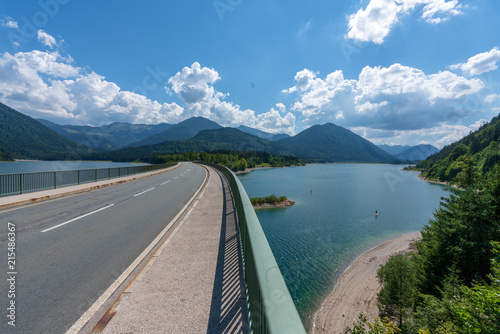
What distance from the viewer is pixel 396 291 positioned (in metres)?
18.4

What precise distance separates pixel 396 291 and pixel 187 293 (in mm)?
20854

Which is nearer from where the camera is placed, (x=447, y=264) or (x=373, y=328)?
(x=373, y=328)

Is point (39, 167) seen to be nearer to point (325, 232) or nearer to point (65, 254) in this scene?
point (325, 232)

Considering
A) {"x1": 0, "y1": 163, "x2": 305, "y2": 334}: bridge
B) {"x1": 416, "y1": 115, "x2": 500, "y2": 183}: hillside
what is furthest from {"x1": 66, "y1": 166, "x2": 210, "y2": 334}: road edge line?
{"x1": 416, "y1": 115, "x2": 500, "y2": 183}: hillside

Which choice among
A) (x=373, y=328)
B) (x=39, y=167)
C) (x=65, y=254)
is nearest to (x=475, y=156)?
(x=373, y=328)

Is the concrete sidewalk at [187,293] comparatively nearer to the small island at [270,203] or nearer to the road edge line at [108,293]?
the road edge line at [108,293]

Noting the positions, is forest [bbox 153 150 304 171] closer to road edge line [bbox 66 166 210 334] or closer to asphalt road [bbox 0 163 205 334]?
asphalt road [bbox 0 163 205 334]

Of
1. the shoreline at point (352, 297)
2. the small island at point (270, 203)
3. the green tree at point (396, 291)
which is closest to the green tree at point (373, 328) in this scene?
the shoreline at point (352, 297)

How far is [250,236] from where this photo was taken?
11.2 feet

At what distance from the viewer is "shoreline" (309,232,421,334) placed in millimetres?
15632

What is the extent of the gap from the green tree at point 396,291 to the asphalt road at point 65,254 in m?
18.0

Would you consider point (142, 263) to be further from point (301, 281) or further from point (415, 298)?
point (415, 298)

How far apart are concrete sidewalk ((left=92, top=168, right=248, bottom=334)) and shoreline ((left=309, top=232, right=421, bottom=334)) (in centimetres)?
1358

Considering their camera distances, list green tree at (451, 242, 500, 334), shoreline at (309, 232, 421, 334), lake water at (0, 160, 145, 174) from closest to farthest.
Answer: green tree at (451, 242, 500, 334) → shoreline at (309, 232, 421, 334) → lake water at (0, 160, 145, 174)
